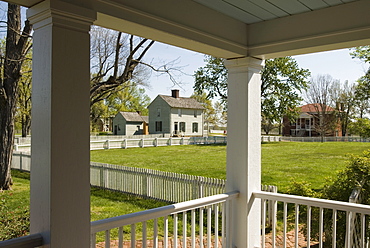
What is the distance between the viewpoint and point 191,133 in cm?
805

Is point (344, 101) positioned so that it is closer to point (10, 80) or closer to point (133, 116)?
point (133, 116)

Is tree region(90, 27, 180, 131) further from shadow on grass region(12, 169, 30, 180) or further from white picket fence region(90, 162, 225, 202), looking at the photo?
shadow on grass region(12, 169, 30, 180)

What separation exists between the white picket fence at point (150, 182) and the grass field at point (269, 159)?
87 cm

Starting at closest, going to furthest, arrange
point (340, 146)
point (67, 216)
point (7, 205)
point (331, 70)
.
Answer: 1. point (67, 216)
2. point (7, 205)
3. point (340, 146)
4. point (331, 70)

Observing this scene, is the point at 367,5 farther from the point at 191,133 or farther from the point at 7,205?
the point at 191,133

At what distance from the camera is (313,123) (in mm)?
7594

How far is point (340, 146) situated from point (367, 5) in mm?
5122

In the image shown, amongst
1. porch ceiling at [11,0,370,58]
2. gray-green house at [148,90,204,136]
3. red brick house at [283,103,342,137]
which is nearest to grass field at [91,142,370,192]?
red brick house at [283,103,342,137]

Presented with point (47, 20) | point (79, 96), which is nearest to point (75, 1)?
point (47, 20)

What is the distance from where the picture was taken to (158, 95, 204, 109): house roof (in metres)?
7.55

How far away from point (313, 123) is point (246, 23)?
528cm

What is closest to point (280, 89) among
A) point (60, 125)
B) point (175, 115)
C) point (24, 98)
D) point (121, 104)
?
point (175, 115)

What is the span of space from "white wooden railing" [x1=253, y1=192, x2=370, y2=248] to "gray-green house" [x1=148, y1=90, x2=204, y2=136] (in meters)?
3.08

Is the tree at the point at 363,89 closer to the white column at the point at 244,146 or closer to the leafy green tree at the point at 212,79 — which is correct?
the leafy green tree at the point at 212,79
